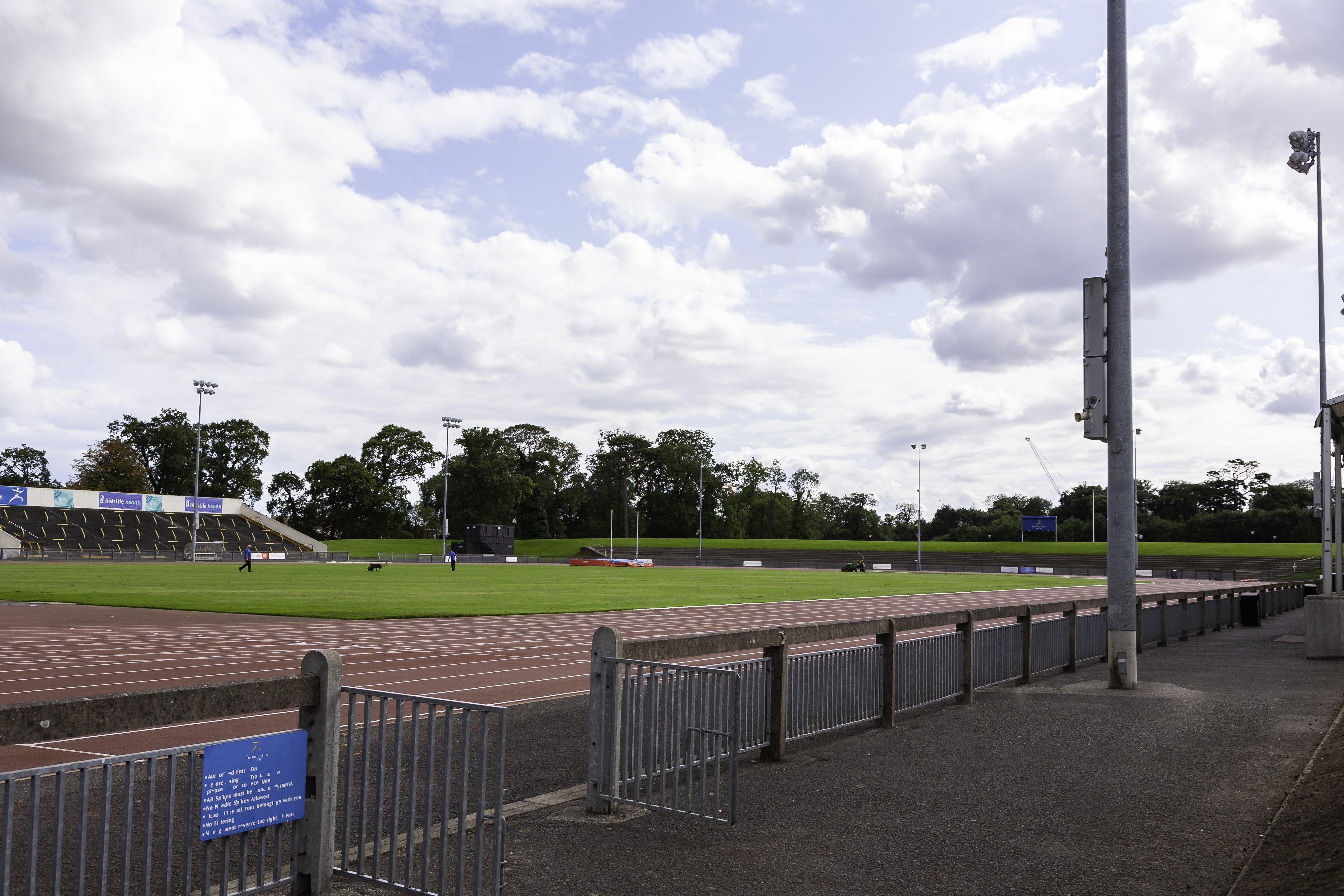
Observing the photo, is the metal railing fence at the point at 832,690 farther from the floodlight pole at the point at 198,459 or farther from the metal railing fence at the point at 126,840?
the floodlight pole at the point at 198,459

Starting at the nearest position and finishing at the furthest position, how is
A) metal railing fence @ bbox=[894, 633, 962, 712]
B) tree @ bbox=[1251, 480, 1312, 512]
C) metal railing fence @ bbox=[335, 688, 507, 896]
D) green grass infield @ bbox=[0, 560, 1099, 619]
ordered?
1. metal railing fence @ bbox=[335, 688, 507, 896]
2. metal railing fence @ bbox=[894, 633, 962, 712]
3. green grass infield @ bbox=[0, 560, 1099, 619]
4. tree @ bbox=[1251, 480, 1312, 512]

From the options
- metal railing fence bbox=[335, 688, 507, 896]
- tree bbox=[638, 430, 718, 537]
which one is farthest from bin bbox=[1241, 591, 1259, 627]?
tree bbox=[638, 430, 718, 537]

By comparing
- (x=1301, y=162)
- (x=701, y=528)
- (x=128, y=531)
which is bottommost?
(x=128, y=531)

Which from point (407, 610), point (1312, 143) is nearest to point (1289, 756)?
point (407, 610)

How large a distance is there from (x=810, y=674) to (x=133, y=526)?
101m

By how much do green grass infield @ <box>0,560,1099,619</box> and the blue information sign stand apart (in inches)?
795

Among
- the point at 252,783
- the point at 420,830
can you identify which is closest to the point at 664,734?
the point at 420,830

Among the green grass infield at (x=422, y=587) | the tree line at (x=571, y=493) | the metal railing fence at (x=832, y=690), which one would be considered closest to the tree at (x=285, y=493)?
the tree line at (x=571, y=493)

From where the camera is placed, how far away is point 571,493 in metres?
149

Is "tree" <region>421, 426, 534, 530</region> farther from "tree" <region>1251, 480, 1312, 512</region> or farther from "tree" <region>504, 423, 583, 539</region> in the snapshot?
"tree" <region>1251, 480, 1312, 512</region>

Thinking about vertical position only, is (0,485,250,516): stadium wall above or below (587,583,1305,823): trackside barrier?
above

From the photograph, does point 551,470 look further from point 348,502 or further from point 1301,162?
point 1301,162

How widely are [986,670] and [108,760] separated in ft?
32.7

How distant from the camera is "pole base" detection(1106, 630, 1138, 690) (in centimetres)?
1234
